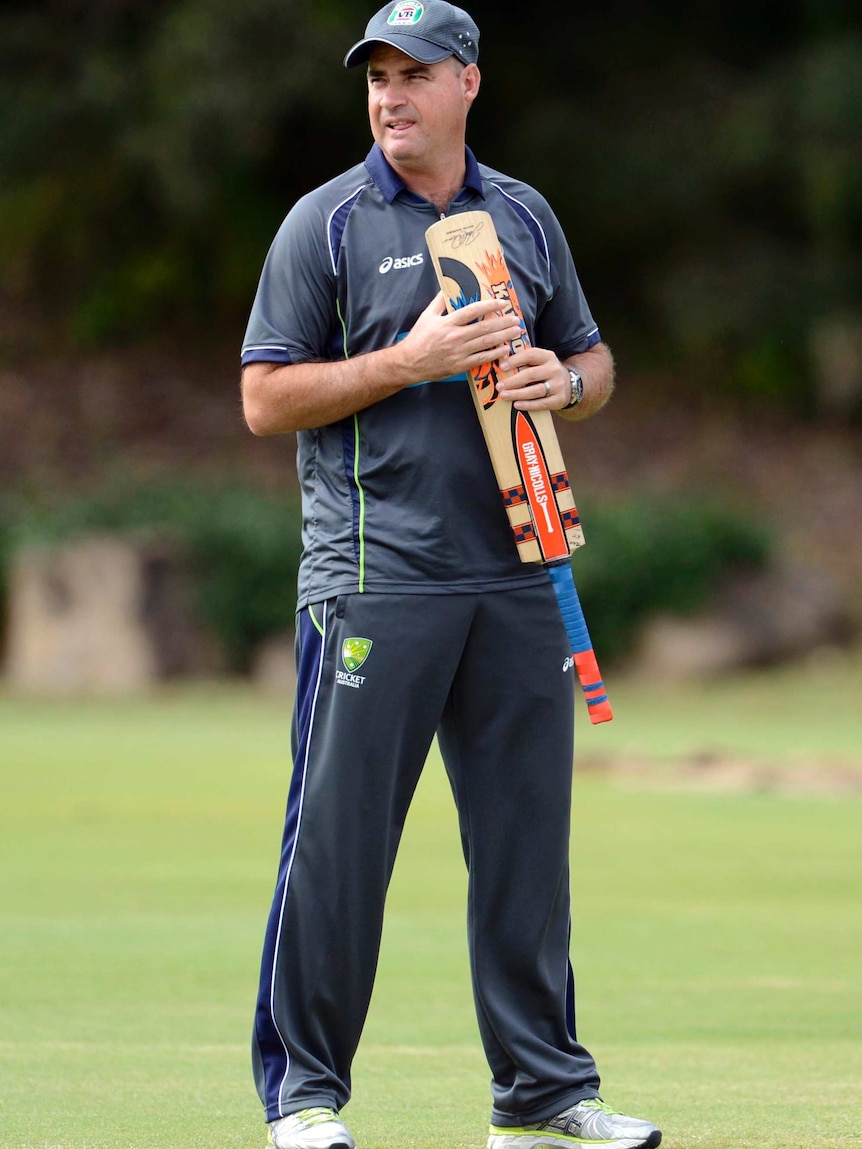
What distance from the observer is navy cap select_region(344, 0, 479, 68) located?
3.85m

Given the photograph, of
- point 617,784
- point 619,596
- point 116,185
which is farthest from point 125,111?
point 617,784

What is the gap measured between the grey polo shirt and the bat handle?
0.06 m

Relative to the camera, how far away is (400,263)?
3867 millimetres

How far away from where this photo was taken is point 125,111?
25094 millimetres

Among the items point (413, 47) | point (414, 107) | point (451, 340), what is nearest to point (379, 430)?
point (451, 340)

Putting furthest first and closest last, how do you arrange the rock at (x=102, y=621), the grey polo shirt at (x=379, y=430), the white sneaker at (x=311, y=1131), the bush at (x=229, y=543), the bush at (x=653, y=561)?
1. the bush at (x=229, y=543)
2. the bush at (x=653, y=561)
3. the rock at (x=102, y=621)
4. the grey polo shirt at (x=379, y=430)
5. the white sneaker at (x=311, y=1131)

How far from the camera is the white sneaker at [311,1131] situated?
3.61 m

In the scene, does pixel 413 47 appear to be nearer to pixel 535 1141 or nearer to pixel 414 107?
pixel 414 107

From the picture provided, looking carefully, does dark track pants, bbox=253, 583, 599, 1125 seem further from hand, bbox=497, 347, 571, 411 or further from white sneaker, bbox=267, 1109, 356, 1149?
hand, bbox=497, 347, 571, 411

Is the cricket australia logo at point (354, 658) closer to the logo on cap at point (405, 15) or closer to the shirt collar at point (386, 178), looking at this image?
the shirt collar at point (386, 178)

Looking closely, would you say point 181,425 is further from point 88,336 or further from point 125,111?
point 125,111

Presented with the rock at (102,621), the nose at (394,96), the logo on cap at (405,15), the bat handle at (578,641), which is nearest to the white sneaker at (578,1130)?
the bat handle at (578,641)

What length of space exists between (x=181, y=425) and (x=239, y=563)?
23.8 feet

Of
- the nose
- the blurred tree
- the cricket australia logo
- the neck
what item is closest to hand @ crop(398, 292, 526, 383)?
the neck
